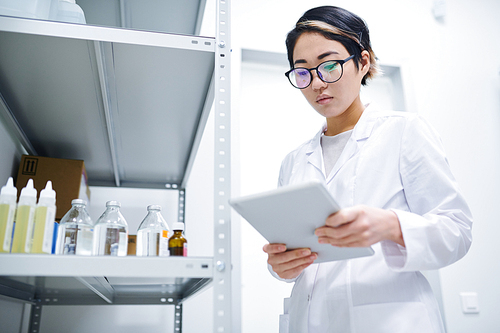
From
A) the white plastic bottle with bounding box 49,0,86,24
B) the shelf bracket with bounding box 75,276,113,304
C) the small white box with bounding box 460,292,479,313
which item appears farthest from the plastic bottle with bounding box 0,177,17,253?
the small white box with bounding box 460,292,479,313

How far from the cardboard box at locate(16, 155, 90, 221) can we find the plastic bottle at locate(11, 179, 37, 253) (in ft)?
1.58

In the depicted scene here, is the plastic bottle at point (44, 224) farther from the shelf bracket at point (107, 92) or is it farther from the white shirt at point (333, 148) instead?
the white shirt at point (333, 148)

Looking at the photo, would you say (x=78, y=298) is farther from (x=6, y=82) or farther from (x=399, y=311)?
(x=399, y=311)

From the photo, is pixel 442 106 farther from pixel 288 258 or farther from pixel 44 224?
pixel 44 224

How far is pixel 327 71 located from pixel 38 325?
50.6 inches

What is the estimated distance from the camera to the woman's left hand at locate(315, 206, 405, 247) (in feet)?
2.08

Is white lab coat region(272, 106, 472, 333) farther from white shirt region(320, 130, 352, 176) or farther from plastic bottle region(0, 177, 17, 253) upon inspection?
plastic bottle region(0, 177, 17, 253)

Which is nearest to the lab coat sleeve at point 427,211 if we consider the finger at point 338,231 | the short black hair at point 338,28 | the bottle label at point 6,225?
the finger at point 338,231

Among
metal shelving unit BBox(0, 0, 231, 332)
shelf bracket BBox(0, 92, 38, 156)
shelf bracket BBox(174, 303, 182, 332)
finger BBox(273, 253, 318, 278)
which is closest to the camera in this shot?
metal shelving unit BBox(0, 0, 231, 332)

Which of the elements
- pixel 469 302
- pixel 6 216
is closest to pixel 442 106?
pixel 469 302

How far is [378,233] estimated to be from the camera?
70 centimetres

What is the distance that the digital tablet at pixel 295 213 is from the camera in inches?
22.6

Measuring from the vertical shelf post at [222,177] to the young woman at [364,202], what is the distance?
120 millimetres

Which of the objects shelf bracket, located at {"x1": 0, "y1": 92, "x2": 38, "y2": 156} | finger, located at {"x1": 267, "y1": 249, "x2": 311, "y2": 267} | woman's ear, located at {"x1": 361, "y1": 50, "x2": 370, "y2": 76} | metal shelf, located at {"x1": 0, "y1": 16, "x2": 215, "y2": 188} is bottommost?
finger, located at {"x1": 267, "y1": 249, "x2": 311, "y2": 267}
